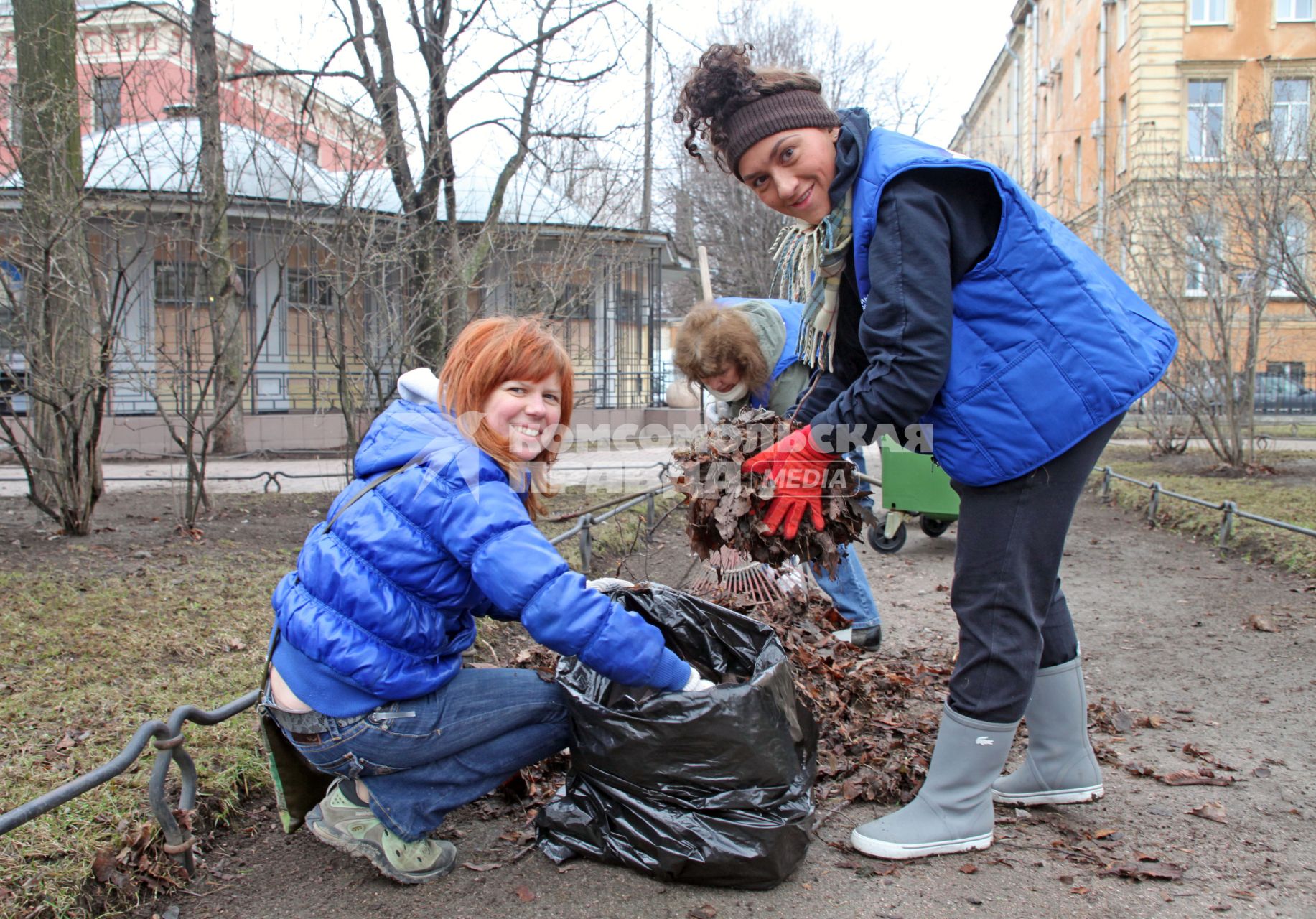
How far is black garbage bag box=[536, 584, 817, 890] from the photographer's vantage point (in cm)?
216

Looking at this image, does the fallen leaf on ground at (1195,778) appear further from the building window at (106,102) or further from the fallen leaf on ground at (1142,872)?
the building window at (106,102)

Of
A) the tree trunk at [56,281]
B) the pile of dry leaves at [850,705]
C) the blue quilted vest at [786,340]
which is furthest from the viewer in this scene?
the tree trunk at [56,281]

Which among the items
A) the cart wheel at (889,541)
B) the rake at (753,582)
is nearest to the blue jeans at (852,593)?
the rake at (753,582)

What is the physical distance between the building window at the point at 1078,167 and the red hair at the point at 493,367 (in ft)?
89.7

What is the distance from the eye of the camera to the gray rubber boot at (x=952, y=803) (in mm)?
2377

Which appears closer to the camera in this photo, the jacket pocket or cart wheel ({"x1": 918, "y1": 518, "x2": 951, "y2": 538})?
the jacket pocket

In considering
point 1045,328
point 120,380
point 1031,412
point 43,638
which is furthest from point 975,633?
point 120,380

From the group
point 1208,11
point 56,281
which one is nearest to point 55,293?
point 56,281

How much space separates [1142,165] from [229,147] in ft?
A: 35.5

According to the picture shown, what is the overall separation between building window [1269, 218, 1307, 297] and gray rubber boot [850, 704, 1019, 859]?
8821 millimetres

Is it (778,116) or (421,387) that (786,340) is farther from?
(421,387)

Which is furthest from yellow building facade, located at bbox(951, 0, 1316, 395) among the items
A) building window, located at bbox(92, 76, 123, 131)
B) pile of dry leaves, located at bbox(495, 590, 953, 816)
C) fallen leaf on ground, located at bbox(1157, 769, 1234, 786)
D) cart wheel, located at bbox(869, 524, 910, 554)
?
building window, located at bbox(92, 76, 123, 131)

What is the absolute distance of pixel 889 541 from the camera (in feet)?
23.3

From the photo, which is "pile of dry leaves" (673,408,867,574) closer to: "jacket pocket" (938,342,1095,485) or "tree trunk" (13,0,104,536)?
"jacket pocket" (938,342,1095,485)
